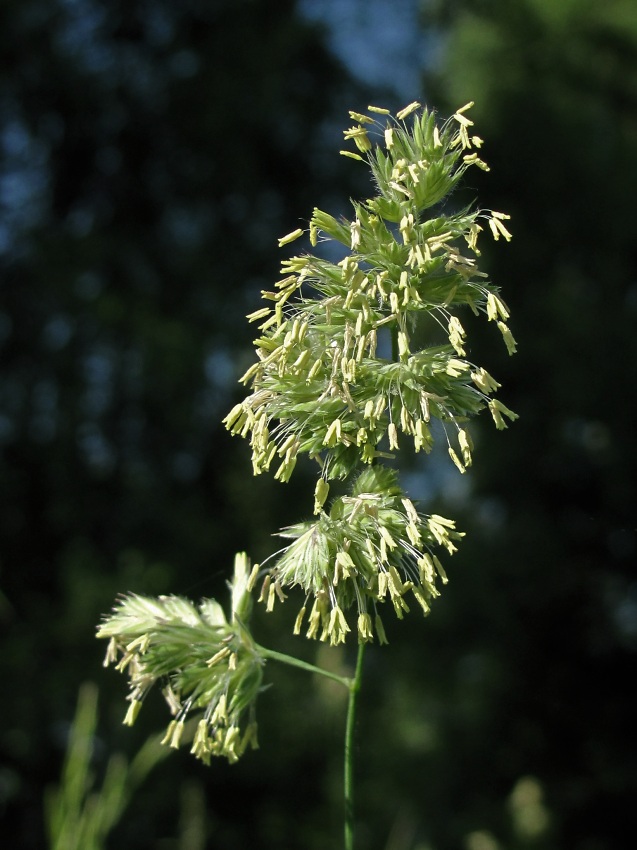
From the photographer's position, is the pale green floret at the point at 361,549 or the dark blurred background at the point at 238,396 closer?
the pale green floret at the point at 361,549

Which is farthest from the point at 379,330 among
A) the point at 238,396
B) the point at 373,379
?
the point at 238,396

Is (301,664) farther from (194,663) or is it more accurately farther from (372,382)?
(372,382)

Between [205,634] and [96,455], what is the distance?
7.84 meters

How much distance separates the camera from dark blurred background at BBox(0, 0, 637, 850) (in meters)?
8.80

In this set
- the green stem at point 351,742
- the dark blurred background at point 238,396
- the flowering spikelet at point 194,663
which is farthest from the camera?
the dark blurred background at point 238,396

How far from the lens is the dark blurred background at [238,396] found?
8.80m

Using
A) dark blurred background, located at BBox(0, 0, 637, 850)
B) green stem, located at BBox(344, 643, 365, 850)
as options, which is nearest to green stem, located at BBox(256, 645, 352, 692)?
green stem, located at BBox(344, 643, 365, 850)

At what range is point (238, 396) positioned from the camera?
8945 mm

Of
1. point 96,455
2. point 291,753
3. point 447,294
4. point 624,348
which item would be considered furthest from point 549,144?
point 447,294

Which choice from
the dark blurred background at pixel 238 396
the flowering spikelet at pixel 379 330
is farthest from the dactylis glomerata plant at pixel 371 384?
the dark blurred background at pixel 238 396

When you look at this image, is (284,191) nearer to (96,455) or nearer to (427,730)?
(96,455)

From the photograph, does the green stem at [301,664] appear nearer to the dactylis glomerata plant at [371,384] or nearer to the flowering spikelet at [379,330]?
the dactylis glomerata plant at [371,384]

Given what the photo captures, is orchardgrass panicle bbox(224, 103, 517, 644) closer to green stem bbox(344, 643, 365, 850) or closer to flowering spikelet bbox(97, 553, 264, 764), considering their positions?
green stem bbox(344, 643, 365, 850)

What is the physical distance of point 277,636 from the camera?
8320 mm
